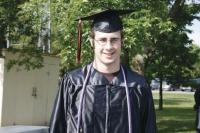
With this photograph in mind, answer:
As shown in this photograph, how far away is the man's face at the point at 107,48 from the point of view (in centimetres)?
409

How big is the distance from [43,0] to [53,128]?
996 cm

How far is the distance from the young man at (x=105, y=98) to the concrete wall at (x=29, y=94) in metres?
13.3

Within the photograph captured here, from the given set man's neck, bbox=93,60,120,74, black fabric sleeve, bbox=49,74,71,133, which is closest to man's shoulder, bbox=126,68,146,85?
man's neck, bbox=93,60,120,74

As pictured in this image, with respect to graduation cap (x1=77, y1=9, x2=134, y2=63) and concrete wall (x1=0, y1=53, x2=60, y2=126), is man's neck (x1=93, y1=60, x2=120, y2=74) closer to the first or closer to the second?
graduation cap (x1=77, y1=9, x2=134, y2=63)

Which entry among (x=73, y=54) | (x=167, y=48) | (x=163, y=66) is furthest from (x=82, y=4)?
(x=163, y=66)

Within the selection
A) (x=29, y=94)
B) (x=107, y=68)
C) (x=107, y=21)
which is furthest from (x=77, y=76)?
(x=29, y=94)

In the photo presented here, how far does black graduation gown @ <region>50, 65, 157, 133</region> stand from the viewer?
413 centimetres

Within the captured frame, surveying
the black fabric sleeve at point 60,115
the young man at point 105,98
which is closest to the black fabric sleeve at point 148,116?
the young man at point 105,98

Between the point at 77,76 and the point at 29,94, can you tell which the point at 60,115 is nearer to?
the point at 77,76

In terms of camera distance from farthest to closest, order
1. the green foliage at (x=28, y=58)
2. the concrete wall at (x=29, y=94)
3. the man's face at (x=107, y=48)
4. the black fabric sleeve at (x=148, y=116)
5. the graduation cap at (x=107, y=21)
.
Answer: the concrete wall at (x=29, y=94)
the green foliage at (x=28, y=58)
the graduation cap at (x=107, y=21)
the black fabric sleeve at (x=148, y=116)
the man's face at (x=107, y=48)

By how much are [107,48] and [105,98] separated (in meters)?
0.35

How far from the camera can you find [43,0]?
45.8 feet

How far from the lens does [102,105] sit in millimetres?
4164

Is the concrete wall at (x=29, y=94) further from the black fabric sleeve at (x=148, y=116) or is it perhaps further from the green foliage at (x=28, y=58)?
the black fabric sleeve at (x=148, y=116)
